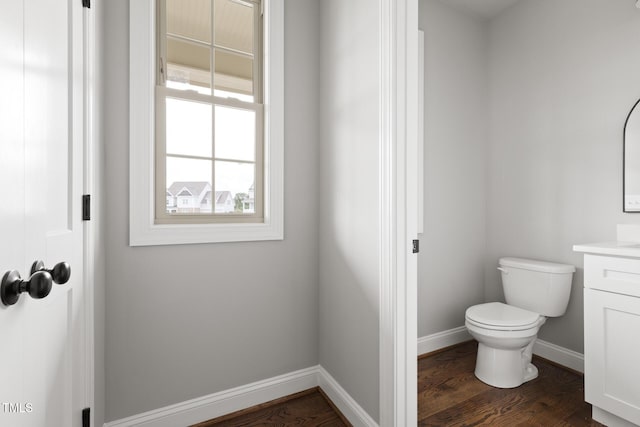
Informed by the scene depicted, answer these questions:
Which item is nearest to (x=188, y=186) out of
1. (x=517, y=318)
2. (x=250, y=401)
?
(x=250, y=401)

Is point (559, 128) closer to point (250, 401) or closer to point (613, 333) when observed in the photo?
point (613, 333)

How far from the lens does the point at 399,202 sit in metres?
1.33

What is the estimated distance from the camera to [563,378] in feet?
6.71

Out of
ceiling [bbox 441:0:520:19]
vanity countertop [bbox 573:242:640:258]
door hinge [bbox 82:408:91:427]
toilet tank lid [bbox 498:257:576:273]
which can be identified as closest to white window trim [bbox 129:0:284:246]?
door hinge [bbox 82:408:91:427]

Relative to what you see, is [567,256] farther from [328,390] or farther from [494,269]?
[328,390]

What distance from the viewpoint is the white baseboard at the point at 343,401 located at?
1.52 metres

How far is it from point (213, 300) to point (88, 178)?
2.70ft

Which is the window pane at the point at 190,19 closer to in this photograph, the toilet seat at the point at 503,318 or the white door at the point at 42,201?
the white door at the point at 42,201

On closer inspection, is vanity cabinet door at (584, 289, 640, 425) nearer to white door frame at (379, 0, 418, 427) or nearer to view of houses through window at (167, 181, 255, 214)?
white door frame at (379, 0, 418, 427)

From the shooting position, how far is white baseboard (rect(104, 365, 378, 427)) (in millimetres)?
1535

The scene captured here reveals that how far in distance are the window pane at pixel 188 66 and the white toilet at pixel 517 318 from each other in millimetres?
2135

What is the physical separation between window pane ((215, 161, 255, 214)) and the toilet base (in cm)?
171

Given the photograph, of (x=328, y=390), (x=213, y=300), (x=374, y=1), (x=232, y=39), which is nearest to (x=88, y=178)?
(x=213, y=300)

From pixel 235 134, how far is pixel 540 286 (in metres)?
2.18
